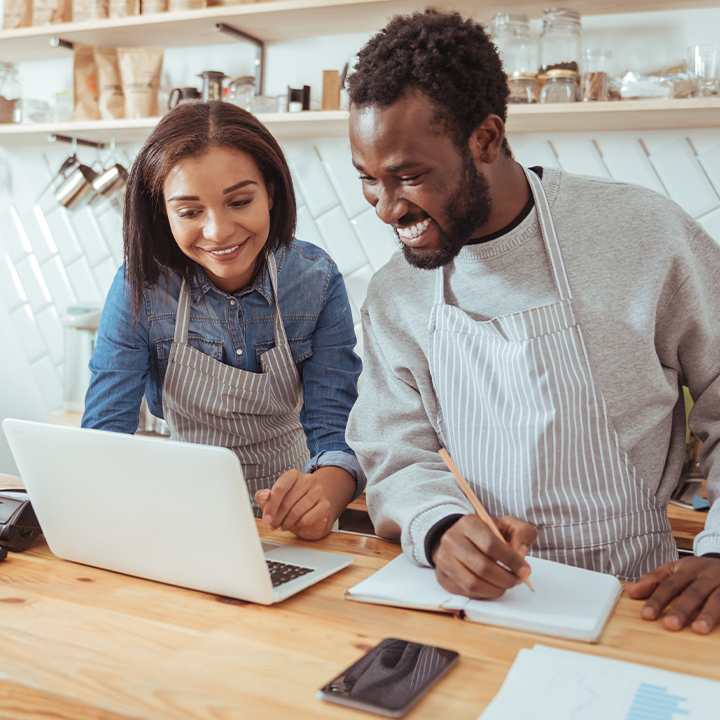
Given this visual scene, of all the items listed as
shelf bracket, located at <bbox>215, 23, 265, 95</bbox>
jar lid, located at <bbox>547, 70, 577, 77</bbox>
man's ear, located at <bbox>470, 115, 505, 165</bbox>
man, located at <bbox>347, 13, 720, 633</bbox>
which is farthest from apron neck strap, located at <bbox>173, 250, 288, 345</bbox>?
shelf bracket, located at <bbox>215, 23, 265, 95</bbox>

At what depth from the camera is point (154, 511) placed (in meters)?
0.85

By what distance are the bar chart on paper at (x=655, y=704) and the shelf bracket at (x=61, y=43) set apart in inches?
103

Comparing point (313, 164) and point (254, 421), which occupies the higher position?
point (313, 164)

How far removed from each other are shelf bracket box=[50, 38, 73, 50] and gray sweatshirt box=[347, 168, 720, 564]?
78.9 inches

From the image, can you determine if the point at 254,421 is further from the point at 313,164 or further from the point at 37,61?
the point at 37,61

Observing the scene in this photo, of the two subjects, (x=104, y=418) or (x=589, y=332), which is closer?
(x=589, y=332)

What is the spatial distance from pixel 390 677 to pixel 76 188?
238 centimetres

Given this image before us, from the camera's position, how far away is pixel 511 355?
102cm

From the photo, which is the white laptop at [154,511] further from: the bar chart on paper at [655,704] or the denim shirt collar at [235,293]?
the denim shirt collar at [235,293]

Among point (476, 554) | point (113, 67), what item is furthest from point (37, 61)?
point (476, 554)

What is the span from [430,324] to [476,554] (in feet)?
1.20

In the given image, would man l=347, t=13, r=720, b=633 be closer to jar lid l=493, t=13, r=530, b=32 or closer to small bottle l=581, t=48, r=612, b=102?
small bottle l=581, t=48, r=612, b=102

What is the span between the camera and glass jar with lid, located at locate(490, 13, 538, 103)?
6.59 ft

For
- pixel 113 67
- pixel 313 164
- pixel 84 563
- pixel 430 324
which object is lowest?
pixel 84 563
